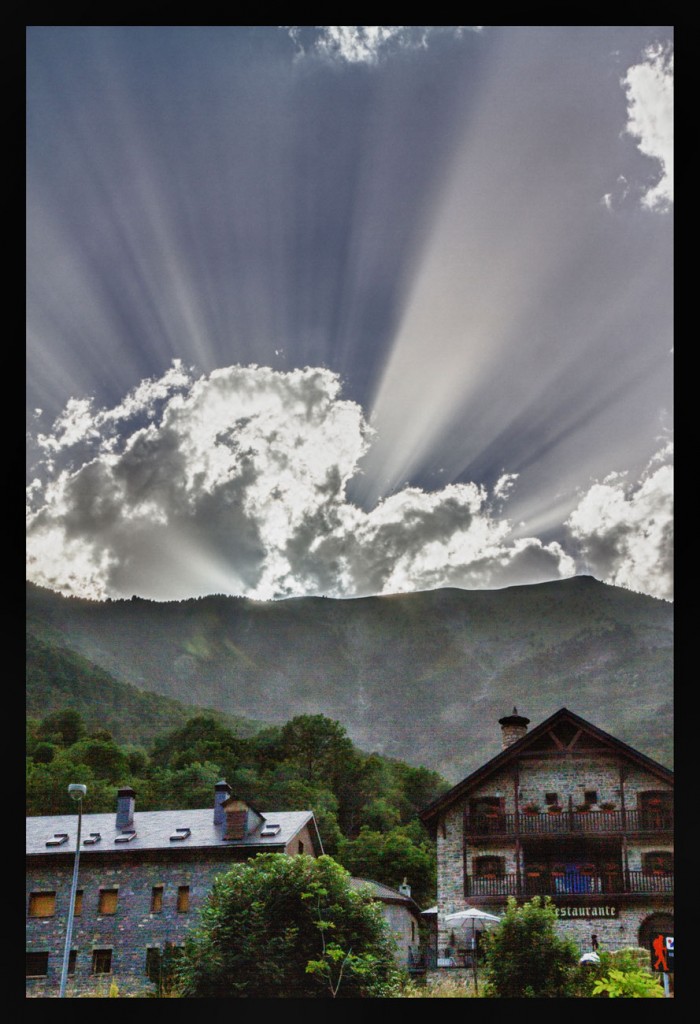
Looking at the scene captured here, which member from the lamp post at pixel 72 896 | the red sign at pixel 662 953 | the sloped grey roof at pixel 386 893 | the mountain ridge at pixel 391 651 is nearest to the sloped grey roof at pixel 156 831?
the lamp post at pixel 72 896

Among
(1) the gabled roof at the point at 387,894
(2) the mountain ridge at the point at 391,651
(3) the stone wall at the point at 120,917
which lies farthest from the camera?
(2) the mountain ridge at the point at 391,651

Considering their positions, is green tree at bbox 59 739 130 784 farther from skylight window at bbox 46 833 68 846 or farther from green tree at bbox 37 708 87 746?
skylight window at bbox 46 833 68 846

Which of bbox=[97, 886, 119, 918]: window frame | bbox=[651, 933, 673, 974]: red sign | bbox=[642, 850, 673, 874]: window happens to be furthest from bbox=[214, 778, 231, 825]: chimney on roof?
bbox=[651, 933, 673, 974]: red sign

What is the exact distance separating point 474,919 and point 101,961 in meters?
4.71

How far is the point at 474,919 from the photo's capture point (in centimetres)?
1479

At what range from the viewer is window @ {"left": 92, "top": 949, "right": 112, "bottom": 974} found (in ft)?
49.1

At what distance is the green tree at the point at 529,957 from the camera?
46.4ft

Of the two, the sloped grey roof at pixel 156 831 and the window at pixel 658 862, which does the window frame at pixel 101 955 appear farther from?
the window at pixel 658 862

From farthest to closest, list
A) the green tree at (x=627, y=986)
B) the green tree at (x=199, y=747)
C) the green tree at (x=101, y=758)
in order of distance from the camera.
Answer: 1. the green tree at (x=199, y=747)
2. the green tree at (x=101, y=758)
3. the green tree at (x=627, y=986)

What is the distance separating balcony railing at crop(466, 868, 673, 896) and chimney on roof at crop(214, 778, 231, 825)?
11.1 ft

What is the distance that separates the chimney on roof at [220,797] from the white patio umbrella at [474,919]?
3.15m

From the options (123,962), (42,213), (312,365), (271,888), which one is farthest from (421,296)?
(123,962)

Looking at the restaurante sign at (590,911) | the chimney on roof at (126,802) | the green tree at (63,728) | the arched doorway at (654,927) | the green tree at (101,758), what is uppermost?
the green tree at (63,728)

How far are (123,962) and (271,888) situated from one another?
214cm
